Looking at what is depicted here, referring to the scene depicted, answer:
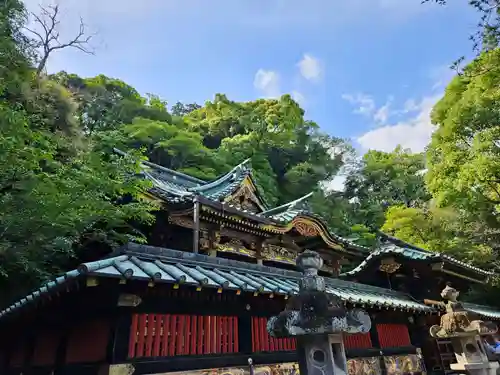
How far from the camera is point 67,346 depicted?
20.4 ft

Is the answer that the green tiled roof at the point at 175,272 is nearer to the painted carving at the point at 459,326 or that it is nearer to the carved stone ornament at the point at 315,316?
the painted carving at the point at 459,326

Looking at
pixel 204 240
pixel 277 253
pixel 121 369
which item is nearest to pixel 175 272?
pixel 121 369

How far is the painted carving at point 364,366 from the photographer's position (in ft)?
28.5

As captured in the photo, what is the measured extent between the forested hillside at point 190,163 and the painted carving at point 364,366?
6.34 m

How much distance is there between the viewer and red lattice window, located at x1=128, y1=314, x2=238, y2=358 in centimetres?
543

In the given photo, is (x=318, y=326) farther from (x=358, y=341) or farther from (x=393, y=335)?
(x=393, y=335)

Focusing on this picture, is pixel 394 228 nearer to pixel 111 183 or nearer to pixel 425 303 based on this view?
pixel 425 303

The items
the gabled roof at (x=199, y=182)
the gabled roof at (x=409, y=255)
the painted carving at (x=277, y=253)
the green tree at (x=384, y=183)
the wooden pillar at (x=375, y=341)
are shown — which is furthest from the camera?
the green tree at (x=384, y=183)

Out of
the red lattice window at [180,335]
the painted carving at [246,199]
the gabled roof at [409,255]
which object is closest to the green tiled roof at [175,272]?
the red lattice window at [180,335]

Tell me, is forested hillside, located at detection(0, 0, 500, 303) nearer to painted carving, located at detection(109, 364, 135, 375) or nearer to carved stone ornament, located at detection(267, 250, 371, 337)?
painted carving, located at detection(109, 364, 135, 375)

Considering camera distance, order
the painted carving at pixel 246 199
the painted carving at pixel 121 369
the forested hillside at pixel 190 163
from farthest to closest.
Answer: the painted carving at pixel 246 199
the forested hillside at pixel 190 163
the painted carving at pixel 121 369

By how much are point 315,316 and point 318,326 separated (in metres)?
0.13

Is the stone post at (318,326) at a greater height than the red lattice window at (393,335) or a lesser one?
lesser

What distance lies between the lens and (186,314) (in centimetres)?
605
